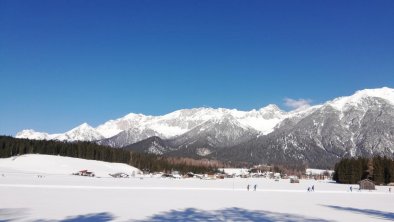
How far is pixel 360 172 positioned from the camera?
150 metres

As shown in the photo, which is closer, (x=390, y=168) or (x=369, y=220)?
(x=369, y=220)

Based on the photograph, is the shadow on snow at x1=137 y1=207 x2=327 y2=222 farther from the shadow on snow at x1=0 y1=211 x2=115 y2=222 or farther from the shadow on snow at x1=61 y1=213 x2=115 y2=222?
the shadow on snow at x1=0 y1=211 x2=115 y2=222

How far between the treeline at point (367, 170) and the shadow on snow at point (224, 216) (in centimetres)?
11247

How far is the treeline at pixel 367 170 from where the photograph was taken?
145 metres

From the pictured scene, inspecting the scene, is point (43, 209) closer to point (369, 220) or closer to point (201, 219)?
point (201, 219)

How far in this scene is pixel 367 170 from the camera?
145 metres

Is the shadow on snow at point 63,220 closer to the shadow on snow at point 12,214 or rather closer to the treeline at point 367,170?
the shadow on snow at point 12,214

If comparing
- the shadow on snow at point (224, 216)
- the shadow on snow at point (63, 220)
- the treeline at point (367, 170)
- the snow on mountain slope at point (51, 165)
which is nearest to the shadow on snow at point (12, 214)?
the shadow on snow at point (63, 220)

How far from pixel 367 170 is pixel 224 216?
118m

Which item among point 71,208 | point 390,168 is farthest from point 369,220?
point 390,168

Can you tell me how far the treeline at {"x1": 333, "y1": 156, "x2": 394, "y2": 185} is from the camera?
144625 mm

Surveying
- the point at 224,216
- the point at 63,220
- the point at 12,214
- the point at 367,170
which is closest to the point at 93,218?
the point at 63,220

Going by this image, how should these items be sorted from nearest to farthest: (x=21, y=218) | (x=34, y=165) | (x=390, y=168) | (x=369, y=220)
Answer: (x=21, y=218) → (x=369, y=220) → (x=390, y=168) → (x=34, y=165)

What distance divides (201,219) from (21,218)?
1409cm
